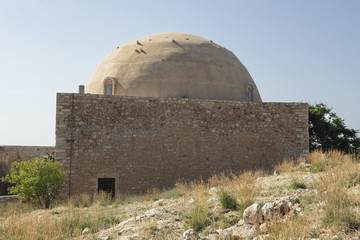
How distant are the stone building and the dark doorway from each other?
0.03m

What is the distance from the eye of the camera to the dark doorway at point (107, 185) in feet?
38.2

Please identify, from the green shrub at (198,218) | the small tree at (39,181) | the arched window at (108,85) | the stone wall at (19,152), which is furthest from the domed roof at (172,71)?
the green shrub at (198,218)

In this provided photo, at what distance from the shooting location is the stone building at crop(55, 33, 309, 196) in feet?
38.1

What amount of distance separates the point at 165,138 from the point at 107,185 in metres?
2.56

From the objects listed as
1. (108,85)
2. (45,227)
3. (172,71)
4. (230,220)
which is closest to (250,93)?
(172,71)

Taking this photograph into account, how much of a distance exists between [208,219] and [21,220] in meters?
3.13

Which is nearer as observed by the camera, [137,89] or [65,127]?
[65,127]

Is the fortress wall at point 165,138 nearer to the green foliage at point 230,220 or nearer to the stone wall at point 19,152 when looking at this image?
the green foliage at point 230,220

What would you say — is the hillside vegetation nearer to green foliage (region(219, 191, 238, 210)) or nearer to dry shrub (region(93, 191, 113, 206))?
green foliage (region(219, 191, 238, 210))

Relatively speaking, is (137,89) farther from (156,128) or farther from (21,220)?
(21,220)

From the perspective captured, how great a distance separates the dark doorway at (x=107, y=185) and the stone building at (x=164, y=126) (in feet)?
0.11

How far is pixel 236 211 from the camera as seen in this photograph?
5734 mm

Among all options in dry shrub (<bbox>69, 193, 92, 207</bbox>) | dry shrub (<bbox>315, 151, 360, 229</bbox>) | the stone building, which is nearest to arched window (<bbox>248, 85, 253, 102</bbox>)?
the stone building

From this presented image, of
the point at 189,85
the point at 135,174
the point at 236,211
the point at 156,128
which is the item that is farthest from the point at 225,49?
the point at 236,211
